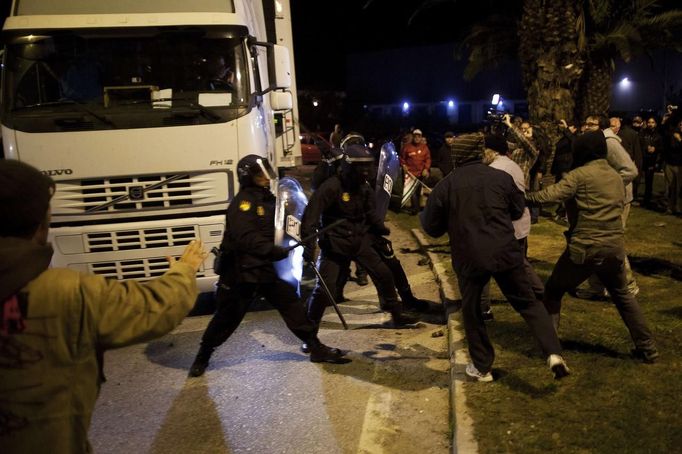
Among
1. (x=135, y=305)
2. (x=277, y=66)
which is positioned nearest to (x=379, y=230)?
(x=277, y=66)

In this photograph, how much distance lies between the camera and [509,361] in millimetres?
4938

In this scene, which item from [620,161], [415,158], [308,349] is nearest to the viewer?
[308,349]

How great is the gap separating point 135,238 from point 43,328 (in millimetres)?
4497

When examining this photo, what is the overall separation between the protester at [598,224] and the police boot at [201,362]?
9.67 ft

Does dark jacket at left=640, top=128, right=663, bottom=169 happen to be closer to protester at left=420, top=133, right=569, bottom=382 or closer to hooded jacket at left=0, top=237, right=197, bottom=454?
protester at left=420, top=133, right=569, bottom=382

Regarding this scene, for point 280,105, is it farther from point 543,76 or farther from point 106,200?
point 543,76

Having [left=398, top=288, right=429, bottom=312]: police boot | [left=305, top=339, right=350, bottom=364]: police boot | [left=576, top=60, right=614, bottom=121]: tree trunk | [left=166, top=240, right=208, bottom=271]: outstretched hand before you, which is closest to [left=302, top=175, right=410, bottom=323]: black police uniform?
[left=305, top=339, right=350, bottom=364]: police boot

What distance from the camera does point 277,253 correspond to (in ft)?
16.3

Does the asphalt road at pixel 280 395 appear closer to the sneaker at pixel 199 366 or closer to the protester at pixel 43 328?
the sneaker at pixel 199 366

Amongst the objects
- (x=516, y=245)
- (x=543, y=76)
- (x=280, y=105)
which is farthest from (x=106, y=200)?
(x=543, y=76)

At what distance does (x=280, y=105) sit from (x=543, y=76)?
785cm

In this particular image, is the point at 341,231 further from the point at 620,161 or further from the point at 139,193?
the point at 620,161

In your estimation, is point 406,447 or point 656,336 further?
point 656,336

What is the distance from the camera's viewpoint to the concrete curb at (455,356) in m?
3.87
